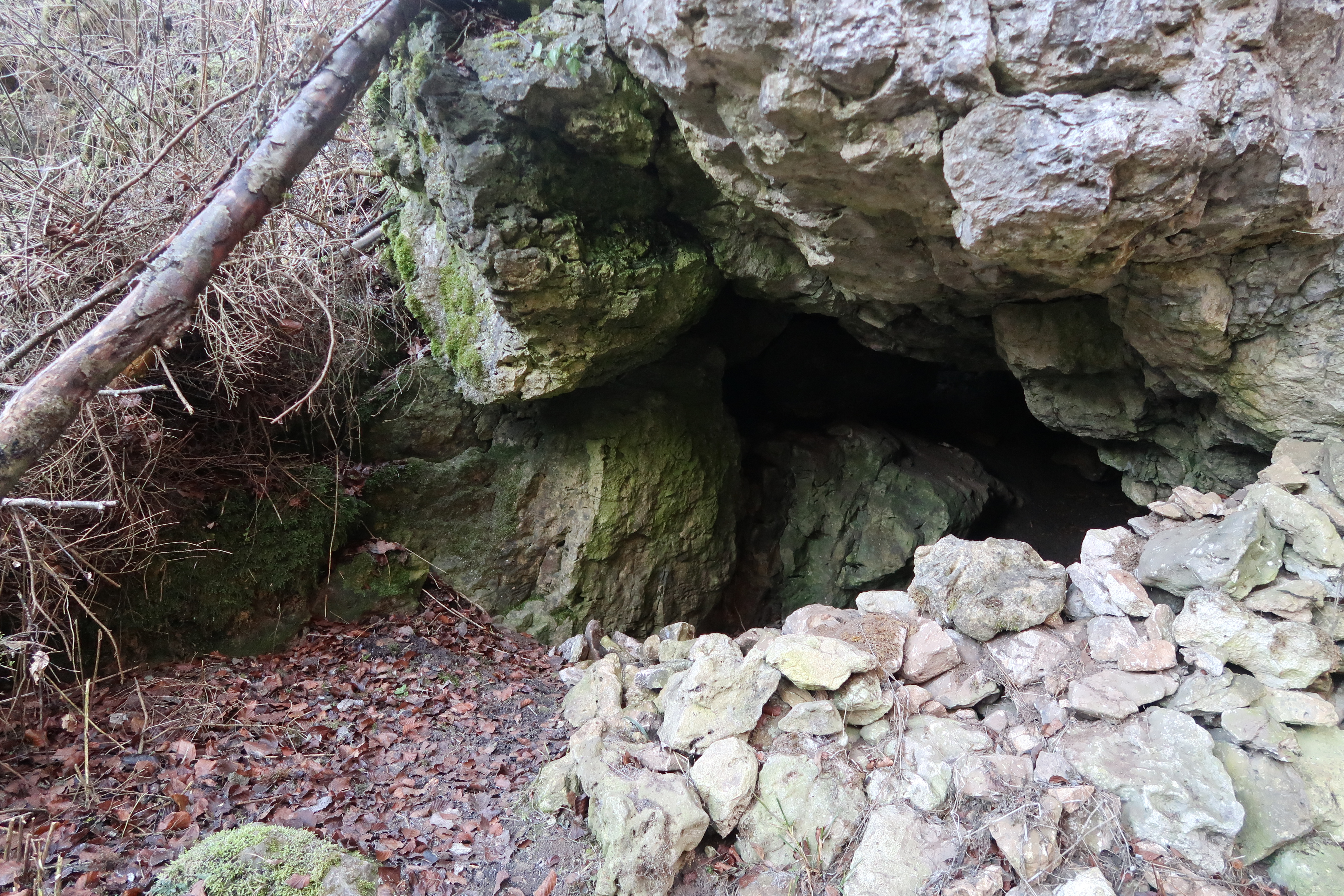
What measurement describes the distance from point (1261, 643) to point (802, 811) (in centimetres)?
180

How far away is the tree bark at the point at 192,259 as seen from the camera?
1.90 metres

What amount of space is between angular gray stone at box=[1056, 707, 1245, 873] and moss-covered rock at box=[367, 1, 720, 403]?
2.83 metres

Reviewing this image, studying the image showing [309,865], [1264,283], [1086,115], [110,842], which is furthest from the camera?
[1264,283]

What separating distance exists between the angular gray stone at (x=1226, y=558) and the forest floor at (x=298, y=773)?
8.47ft

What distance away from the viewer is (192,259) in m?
2.29

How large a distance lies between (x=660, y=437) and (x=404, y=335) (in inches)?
75.8

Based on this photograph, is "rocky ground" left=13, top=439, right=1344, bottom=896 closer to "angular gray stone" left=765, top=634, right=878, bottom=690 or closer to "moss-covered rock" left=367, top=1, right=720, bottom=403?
"angular gray stone" left=765, top=634, right=878, bottom=690

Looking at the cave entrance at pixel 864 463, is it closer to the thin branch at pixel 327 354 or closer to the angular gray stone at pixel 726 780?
the thin branch at pixel 327 354

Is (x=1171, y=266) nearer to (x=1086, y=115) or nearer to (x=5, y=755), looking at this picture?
(x=1086, y=115)

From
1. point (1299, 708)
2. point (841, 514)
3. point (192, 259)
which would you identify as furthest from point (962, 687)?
point (192, 259)

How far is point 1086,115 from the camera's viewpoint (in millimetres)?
2012

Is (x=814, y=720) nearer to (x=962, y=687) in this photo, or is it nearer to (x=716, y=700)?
(x=716, y=700)

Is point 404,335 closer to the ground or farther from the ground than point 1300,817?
closer to the ground

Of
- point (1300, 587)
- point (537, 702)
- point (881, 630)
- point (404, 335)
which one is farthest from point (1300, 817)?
point (404, 335)
